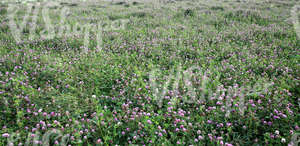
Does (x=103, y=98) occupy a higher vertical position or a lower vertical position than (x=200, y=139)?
higher

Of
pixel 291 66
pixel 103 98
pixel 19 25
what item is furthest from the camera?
pixel 19 25

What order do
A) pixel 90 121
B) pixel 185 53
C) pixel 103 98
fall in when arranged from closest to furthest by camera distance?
pixel 90 121 < pixel 103 98 < pixel 185 53

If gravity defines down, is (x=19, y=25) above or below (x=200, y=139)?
above

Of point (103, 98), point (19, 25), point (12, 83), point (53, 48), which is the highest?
point (19, 25)

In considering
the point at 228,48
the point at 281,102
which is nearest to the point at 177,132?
the point at 281,102

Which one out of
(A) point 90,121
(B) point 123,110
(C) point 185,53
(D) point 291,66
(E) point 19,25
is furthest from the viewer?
(E) point 19,25

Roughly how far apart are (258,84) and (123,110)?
2.78m

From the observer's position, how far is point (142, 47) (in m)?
6.36

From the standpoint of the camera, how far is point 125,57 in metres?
5.59

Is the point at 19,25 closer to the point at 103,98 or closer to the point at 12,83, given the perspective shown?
the point at 12,83

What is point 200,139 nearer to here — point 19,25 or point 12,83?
point 12,83

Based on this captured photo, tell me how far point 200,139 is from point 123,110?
136 cm

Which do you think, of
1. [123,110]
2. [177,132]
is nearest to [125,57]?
[123,110]

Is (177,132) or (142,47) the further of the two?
(142,47)
